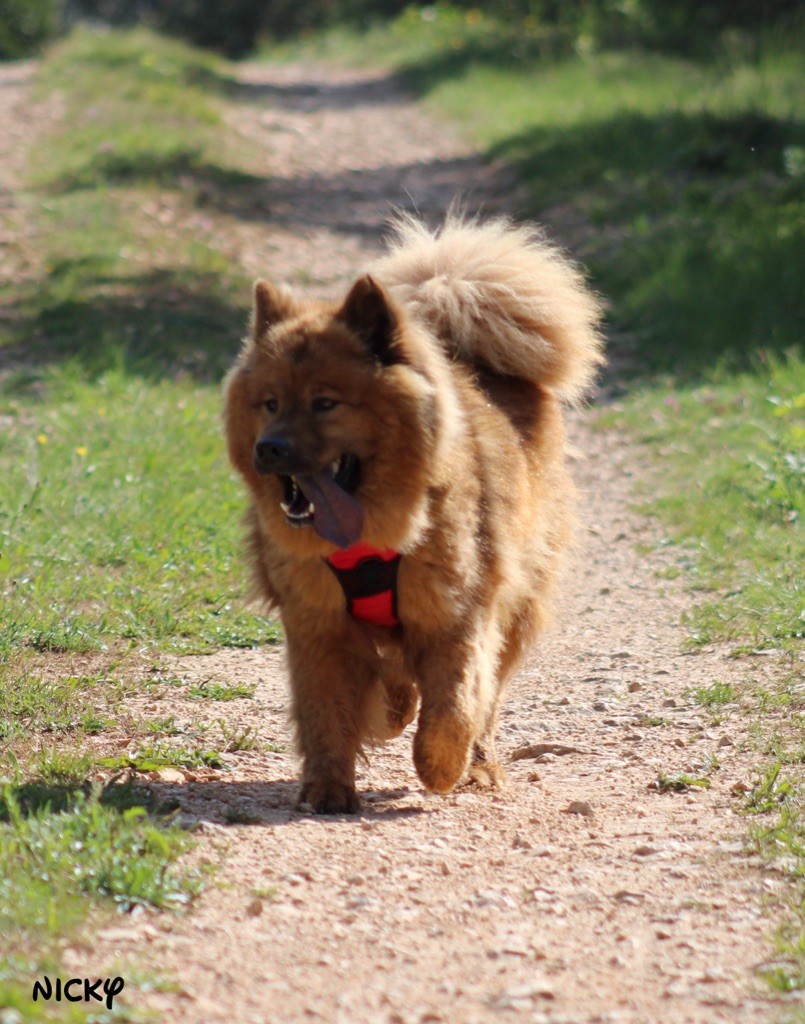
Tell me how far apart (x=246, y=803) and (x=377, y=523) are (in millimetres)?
1095

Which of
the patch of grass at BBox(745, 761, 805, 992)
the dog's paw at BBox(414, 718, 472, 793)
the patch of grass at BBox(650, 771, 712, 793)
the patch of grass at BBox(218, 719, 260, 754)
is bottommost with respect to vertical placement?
the patch of grass at BBox(218, 719, 260, 754)

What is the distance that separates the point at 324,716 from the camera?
4.78 m

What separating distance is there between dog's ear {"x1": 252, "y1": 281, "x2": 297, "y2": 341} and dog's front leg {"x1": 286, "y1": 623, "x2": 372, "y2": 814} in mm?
1094

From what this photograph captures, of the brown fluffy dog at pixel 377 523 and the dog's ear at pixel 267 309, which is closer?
the brown fluffy dog at pixel 377 523

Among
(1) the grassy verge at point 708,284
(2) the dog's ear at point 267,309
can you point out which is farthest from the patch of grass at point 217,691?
(1) the grassy verge at point 708,284

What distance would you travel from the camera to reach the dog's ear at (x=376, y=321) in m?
4.63

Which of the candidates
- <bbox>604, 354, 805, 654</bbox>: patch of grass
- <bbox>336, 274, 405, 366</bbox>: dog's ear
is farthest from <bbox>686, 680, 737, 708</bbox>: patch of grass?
<bbox>336, 274, 405, 366</bbox>: dog's ear

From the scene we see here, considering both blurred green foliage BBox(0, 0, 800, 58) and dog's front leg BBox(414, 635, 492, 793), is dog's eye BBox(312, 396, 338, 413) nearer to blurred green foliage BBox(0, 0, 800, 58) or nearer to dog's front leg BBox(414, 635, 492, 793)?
dog's front leg BBox(414, 635, 492, 793)

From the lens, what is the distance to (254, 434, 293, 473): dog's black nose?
433cm

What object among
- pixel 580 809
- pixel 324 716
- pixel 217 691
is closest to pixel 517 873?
pixel 580 809

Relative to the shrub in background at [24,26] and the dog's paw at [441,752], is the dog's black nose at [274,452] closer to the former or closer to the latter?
the dog's paw at [441,752]

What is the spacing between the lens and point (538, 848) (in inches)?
171

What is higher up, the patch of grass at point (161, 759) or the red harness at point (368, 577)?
the red harness at point (368, 577)

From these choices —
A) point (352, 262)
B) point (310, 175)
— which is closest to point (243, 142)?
point (310, 175)
